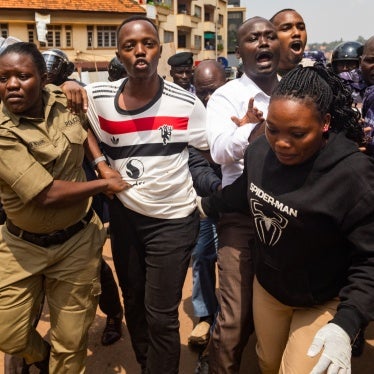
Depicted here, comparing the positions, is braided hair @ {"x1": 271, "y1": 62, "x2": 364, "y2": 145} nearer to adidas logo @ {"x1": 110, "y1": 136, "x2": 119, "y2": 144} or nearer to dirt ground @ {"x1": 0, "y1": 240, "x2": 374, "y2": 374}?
adidas logo @ {"x1": 110, "y1": 136, "x2": 119, "y2": 144}

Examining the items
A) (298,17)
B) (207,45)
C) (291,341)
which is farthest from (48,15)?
(291,341)

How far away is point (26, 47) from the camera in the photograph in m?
2.38

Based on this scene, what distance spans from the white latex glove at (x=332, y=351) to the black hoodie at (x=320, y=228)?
52 mm

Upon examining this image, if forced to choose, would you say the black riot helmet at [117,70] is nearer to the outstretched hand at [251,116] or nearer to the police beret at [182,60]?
the police beret at [182,60]

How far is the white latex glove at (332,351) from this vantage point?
1665 mm

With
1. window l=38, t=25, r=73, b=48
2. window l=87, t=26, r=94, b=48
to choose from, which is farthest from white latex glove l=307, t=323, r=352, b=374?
window l=87, t=26, r=94, b=48

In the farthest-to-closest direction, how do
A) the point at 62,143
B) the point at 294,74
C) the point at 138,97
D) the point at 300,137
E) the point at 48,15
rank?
the point at 48,15
the point at 138,97
the point at 62,143
the point at 294,74
the point at 300,137

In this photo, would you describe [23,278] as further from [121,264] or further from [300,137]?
[300,137]

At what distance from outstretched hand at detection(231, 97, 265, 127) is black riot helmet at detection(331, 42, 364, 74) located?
2.90 m

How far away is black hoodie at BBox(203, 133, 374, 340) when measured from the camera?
1798mm

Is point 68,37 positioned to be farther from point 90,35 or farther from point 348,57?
point 348,57

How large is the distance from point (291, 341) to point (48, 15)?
27.7m

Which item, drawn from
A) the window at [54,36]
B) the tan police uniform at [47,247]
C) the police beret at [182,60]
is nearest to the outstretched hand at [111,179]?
the tan police uniform at [47,247]

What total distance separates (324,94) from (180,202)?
3.57ft
